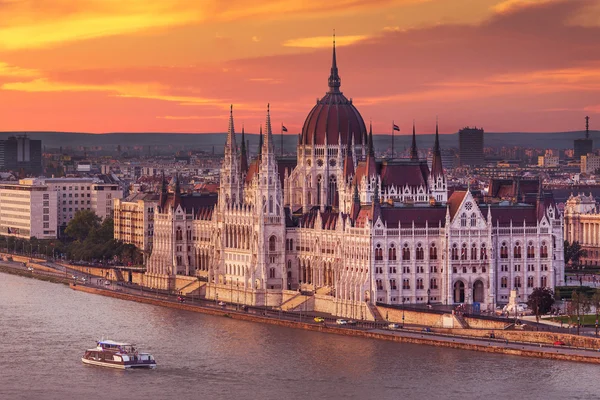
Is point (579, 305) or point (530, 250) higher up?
point (530, 250)

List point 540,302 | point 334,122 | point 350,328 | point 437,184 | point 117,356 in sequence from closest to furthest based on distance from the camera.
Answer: point 117,356, point 540,302, point 350,328, point 437,184, point 334,122

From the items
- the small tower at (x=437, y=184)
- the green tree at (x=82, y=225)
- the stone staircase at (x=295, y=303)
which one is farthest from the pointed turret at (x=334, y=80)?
the green tree at (x=82, y=225)

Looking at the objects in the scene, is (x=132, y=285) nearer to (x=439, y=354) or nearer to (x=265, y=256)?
(x=265, y=256)

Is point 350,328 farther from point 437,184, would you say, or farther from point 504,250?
point 437,184

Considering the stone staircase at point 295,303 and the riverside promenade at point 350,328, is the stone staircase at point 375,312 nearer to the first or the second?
the riverside promenade at point 350,328

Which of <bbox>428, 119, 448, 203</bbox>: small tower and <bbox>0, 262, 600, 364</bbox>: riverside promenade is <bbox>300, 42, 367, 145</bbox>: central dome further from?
<bbox>0, 262, 600, 364</bbox>: riverside promenade

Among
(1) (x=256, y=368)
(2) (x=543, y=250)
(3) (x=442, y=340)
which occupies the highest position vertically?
(2) (x=543, y=250)

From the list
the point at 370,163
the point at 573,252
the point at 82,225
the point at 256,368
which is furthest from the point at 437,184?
the point at 82,225

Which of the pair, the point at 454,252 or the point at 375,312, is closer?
the point at 375,312

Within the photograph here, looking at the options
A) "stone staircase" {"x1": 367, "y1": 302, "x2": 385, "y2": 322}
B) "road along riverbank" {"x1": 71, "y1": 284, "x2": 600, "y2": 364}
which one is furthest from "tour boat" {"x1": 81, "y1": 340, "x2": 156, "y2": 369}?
"stone staircase" {"x1": 367, "y1": 302, "x2": 385, "y2": 322}
